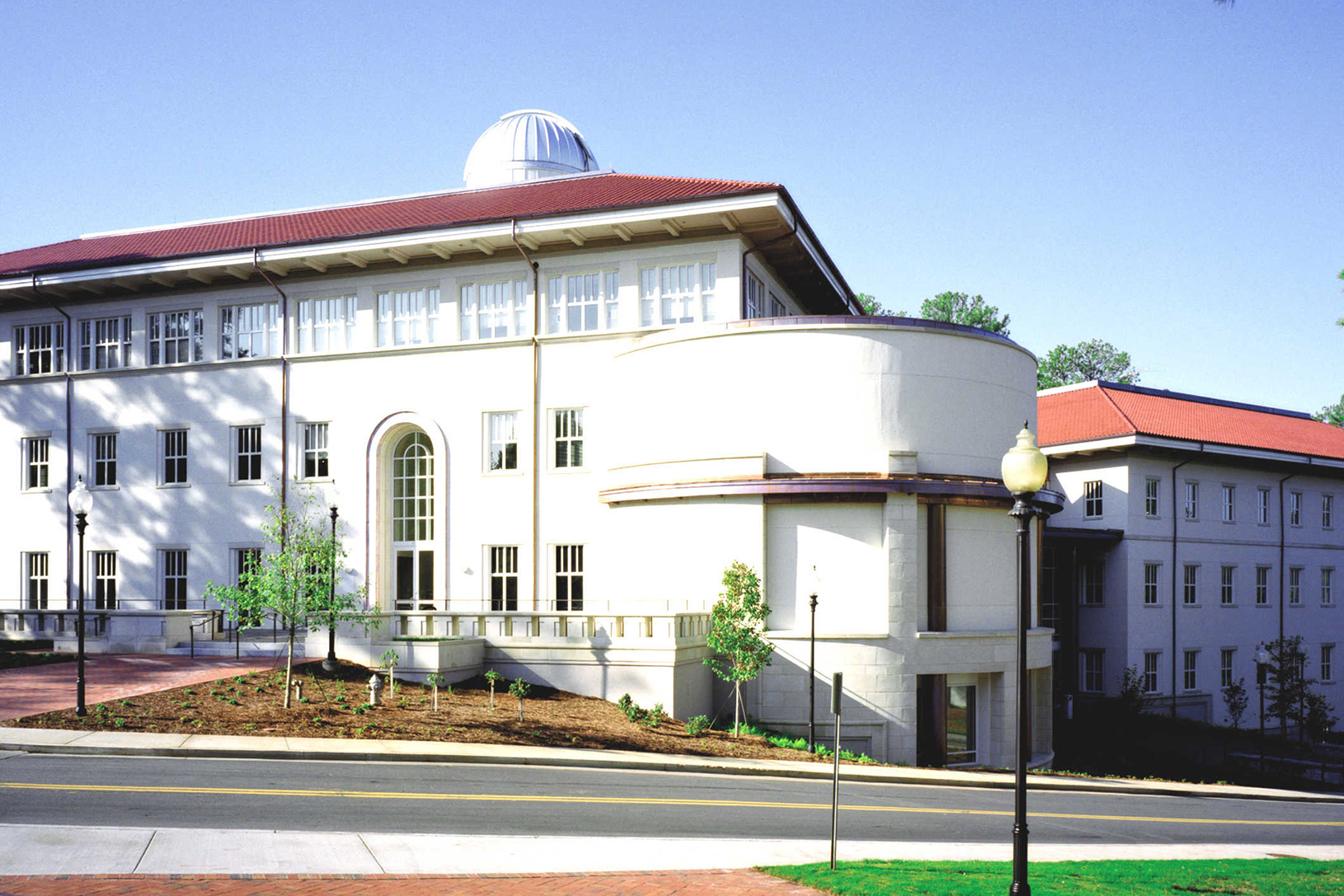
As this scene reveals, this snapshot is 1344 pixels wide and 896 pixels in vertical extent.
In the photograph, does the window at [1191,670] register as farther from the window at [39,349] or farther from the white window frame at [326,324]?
the window at [39,349]

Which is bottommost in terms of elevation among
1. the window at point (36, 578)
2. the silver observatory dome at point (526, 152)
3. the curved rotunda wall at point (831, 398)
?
the window at point (36, 578)

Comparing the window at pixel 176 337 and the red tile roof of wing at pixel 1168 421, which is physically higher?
the window at pixel 176 337

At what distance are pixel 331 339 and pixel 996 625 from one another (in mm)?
22469

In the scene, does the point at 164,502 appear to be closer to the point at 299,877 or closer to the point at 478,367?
the point at 478,367

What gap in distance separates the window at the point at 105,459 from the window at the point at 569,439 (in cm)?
1681

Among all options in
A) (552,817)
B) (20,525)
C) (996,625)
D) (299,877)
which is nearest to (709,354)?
(996,625)

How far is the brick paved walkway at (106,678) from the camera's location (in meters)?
22.8

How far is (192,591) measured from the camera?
3662 cm

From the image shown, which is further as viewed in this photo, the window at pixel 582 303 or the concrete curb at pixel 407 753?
the window at pixel 582 303

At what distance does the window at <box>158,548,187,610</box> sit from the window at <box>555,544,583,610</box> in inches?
536

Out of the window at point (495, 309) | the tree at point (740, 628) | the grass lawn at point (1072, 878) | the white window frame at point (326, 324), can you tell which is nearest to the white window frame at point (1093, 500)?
the tree at point (740, 628)

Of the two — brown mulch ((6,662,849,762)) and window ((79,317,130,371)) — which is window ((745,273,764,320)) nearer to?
brown mulch ((6,662,849,762))

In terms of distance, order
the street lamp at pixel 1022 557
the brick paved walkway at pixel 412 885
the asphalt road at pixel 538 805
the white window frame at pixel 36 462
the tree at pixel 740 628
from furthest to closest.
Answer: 1. the white window frame at pixel 36 462
2. the tree at pixel 740 628
3. the asphalt road at pixel 538 805
4. the brick paved walkway at pixel 412 885
5. the street lamp at pixel 1022 557

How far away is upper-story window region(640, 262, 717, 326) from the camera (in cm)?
3184
